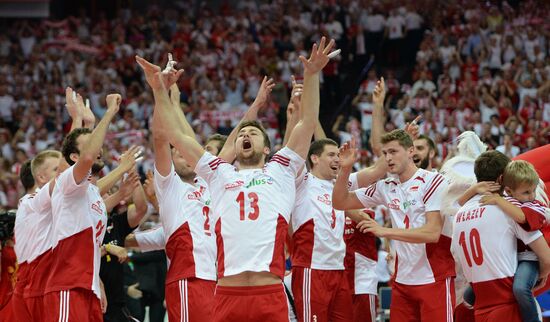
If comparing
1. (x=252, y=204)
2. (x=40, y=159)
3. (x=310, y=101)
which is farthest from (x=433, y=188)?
(x=40, y=159)

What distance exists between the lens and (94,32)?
29141 millimetres

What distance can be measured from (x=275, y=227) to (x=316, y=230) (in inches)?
94.2

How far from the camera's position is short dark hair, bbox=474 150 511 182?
7660 millimetres

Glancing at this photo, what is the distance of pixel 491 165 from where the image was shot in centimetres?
769

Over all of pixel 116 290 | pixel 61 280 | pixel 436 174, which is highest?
pixel 436 174

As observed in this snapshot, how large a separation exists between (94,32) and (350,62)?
27.9ft

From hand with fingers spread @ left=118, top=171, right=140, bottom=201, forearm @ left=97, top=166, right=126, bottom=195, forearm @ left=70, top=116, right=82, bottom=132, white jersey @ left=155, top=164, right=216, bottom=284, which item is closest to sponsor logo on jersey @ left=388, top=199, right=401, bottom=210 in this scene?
white jersey @ left=155, top=164, right=216, bottom=284

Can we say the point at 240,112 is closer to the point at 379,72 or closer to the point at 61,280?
the point at 379,72

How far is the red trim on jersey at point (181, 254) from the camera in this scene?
28.5ft

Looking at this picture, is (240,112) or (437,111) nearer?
(437,111)

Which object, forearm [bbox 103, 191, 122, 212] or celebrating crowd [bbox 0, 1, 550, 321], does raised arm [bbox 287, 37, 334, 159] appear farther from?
forearm [bbox 103, 191, 122, 212]

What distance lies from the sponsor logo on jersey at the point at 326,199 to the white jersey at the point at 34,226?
2.95 meters

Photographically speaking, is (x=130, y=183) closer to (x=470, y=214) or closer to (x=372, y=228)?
(x=372, y=228)

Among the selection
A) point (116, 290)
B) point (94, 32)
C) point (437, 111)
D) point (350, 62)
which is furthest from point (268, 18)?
point (116, 290)
